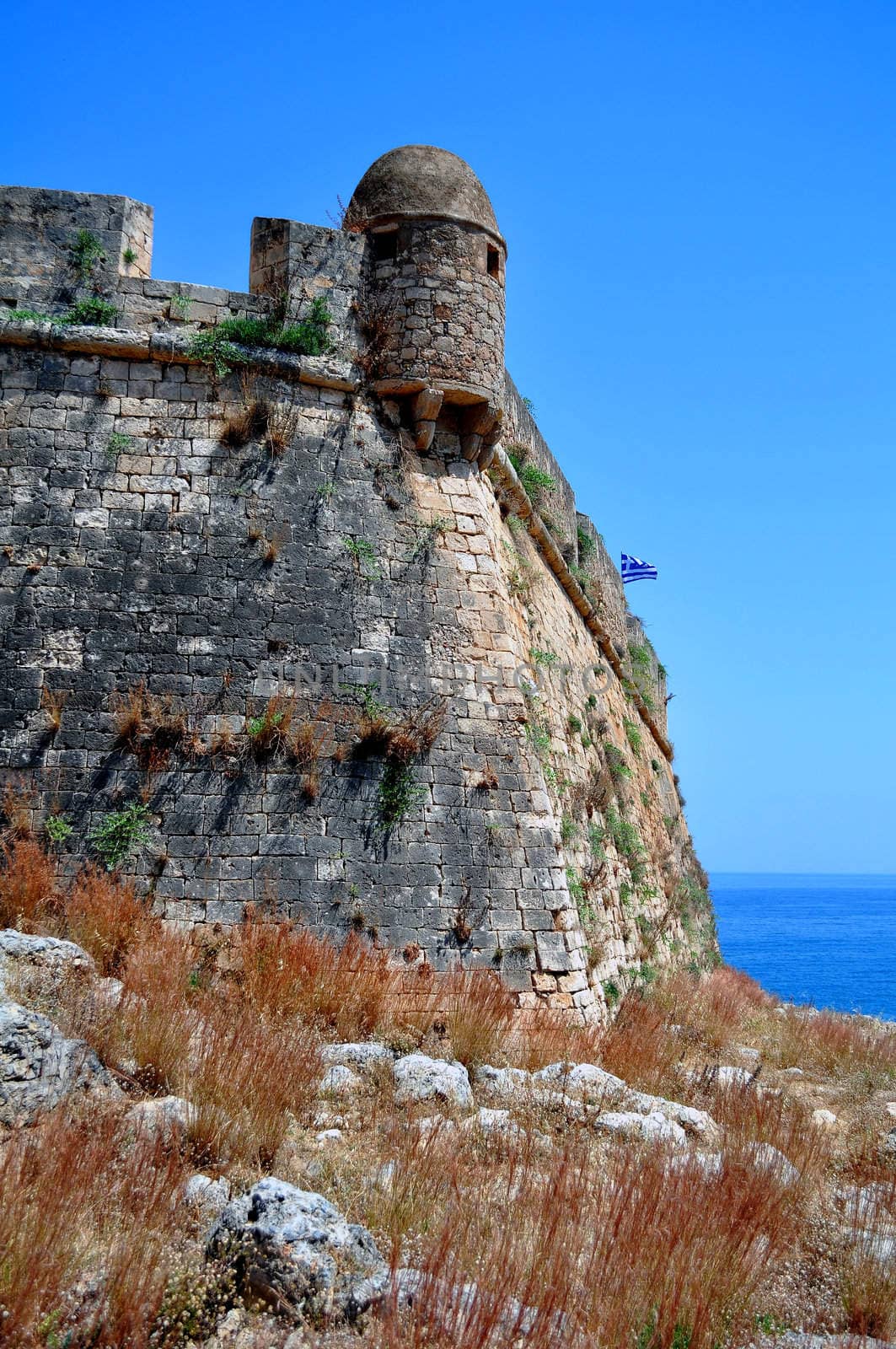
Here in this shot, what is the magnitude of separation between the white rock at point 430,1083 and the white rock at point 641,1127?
749mm

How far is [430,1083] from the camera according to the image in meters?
5.99

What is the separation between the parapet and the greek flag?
14305mm

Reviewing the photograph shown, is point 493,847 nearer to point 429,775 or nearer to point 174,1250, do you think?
point 429,775

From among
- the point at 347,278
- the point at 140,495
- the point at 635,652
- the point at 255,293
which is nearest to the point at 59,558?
the point at 140,495

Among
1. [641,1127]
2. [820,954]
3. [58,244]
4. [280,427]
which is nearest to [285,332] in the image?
[280,427]

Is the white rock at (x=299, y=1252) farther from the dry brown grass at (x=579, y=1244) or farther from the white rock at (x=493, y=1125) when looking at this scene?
the white rock at (x=493, y=1125)

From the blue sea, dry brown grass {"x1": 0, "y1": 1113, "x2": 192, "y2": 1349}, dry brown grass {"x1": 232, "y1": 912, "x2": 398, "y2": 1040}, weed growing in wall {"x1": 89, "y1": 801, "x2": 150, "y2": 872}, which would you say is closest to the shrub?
weed growing in wall {"x1": 89, "y1": 801, "x2": 150, "y2": 872}

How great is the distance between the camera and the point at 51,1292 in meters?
3.45

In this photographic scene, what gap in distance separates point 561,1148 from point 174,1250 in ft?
7.09

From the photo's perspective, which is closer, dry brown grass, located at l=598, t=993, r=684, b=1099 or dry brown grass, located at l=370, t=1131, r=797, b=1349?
dry brown grass, located at l=370, t=1131, r=797, b=1349

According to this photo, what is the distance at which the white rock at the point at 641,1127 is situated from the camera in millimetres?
5664

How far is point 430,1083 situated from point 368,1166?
1.22 meters

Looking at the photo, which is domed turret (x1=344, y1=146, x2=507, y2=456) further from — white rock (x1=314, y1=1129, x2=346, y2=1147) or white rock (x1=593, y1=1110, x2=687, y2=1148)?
white rock (x1=314, y1=1129, x2=346, y2=1147)

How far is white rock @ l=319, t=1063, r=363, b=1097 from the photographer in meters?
5.83
